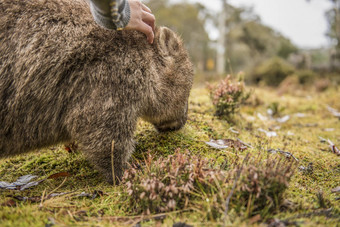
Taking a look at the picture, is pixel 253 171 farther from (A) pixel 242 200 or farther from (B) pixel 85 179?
(B) pixel 85 179

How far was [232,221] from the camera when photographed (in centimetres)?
191

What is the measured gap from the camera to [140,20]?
9.62ft

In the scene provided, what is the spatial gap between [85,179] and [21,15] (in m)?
1.74

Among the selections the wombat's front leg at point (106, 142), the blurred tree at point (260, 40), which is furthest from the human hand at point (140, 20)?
the blurred tree at point (260, 40)

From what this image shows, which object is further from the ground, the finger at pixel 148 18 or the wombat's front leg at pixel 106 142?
the finger at pixel 148 18

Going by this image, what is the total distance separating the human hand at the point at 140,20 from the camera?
112 inches

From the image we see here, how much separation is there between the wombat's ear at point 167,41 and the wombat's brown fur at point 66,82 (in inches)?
20.0

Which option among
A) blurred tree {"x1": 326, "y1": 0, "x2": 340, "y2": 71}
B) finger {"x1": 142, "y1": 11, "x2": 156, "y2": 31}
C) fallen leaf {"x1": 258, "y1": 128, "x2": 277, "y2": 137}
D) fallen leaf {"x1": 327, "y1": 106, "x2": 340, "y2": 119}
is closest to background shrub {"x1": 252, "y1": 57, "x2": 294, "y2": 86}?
blurred tree {"x1": 326, "y1": 0, "x2": 340, "y2": 71}

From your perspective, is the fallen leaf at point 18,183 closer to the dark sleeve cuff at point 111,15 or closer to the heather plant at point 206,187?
the heather plant at point 206,187

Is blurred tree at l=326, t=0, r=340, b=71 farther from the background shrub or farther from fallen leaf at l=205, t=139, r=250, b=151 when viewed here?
fallen leaf at l=205, t=139, r=250, b=151

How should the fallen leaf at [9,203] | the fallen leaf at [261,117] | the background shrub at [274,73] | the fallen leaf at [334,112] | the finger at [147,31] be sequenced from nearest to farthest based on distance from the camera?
1. the fallen leaf at [9,203]
2. the finger at [147,31]
3. the fallen leaf at [261,117]
4. the fallen leaf at [334,112]
5. the background shrub at [274,73]

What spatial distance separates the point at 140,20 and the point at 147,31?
0.14 meters

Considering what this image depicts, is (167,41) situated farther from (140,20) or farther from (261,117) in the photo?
(261,117)

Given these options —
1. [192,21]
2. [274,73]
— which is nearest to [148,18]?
[274,73]
